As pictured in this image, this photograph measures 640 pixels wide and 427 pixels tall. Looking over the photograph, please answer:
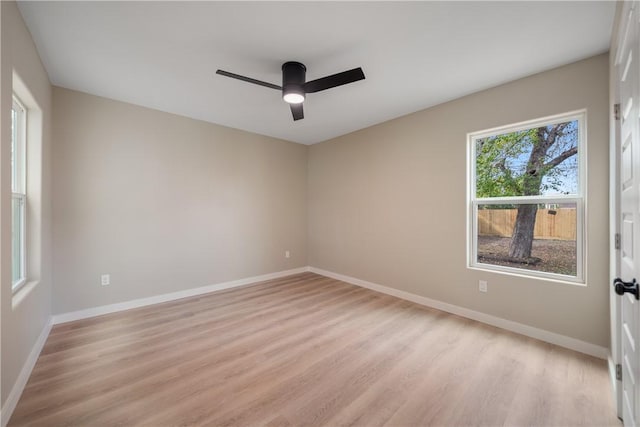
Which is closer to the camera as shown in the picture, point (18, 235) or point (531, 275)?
point (18, 235)

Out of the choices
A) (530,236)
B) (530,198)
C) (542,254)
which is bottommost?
(542,254)

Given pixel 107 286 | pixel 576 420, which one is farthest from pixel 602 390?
pixel 107 286

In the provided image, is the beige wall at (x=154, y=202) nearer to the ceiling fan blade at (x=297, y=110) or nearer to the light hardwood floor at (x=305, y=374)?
the light hardwood floor at (x=305, y=374)

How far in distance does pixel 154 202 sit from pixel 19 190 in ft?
4.21

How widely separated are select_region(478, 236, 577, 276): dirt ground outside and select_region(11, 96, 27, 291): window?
4.39 m

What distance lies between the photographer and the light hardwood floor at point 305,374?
5.17ft

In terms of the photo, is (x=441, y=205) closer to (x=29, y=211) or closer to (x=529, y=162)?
(x=529, y=162)

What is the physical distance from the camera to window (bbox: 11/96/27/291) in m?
2.11

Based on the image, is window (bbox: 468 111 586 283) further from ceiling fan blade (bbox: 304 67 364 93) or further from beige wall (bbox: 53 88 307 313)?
beige wall (bbox: 53 88 307 313)

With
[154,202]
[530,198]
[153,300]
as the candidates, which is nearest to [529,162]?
[530,198]

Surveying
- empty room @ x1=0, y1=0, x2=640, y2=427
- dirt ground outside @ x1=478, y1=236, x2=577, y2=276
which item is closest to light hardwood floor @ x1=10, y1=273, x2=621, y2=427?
empty room @ x1=0, y1=0, x2=640, y2=427

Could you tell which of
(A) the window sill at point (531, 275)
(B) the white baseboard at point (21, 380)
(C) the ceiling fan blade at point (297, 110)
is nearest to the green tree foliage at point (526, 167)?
(A) the window sill at point (531, 275)

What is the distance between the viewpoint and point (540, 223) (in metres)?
2.58

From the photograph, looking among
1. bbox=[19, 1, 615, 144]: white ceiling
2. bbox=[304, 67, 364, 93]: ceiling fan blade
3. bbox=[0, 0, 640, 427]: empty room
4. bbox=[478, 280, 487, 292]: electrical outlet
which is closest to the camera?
bbox=[0, 0, 640, 427]: empty room
